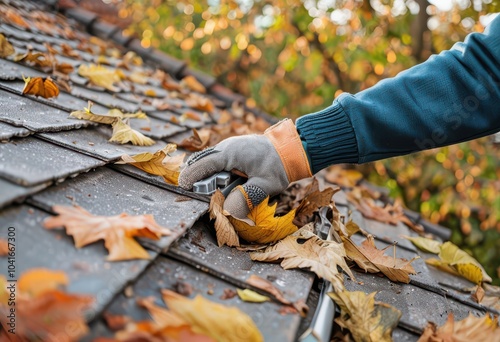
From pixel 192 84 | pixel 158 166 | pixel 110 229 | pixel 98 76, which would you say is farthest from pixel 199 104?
pixel 110 229

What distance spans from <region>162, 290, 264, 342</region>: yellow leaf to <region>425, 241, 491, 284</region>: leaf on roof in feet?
4.77

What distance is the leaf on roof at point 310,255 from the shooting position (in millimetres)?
1181

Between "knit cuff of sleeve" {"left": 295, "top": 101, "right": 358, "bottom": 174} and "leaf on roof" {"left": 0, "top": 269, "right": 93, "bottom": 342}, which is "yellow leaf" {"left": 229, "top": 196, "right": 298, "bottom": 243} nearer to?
"knit cuff of sleeve" {"left": 295, "top": 101, "right": 358, "bottom": 174}

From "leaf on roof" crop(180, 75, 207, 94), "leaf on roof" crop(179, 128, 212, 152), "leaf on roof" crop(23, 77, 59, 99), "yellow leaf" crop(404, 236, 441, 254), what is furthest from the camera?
"leaf on roof" crop(180, 75, 207, 94)

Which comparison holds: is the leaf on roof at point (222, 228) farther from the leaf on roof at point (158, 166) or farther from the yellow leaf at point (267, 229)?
the leaf on roof at point (158, 166)

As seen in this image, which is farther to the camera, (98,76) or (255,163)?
(98,76)

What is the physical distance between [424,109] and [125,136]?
1120mm

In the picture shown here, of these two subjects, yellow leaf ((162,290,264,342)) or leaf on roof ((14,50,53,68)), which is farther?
leaf on roof ((14,50,53,68))

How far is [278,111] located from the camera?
19.4 ft

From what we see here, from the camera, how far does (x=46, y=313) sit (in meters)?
0.73

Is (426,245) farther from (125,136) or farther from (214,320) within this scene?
(214,320)

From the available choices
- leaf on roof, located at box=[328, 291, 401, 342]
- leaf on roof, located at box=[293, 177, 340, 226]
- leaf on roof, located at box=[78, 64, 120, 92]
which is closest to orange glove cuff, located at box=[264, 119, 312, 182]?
leaf on roof, located at box=[293, 177, 340, 226]

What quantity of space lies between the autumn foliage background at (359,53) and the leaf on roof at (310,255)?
3.36 meters

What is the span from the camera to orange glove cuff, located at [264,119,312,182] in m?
1.55
